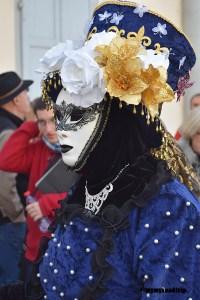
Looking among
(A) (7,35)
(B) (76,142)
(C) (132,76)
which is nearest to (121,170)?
(B) (76,142)

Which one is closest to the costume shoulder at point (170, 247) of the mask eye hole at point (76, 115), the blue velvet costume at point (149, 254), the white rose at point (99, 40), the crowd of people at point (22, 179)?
the blue velvet costume at point (149, 254)

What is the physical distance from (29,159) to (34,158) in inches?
1.5

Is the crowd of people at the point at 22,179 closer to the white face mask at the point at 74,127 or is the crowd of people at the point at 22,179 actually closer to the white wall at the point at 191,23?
the white face mask at the point at 74,127

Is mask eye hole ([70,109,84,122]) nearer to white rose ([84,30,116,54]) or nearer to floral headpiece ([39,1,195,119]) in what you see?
floral headpiece ([39,1,195,119])

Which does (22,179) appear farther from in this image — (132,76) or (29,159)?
(132,76)

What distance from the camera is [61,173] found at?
10.4 feet

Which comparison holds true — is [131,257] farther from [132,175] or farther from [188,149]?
[188,149]

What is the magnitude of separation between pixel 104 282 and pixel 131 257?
97 mm

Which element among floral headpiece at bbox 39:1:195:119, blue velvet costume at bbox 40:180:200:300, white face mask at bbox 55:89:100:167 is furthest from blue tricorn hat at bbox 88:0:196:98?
blue velvet costume at bbox 40:180:200:300

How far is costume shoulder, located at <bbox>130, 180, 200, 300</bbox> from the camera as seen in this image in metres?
1.71

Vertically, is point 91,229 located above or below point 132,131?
below

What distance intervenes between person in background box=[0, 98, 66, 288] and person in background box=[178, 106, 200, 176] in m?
0.69

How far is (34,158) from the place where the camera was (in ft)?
11.5

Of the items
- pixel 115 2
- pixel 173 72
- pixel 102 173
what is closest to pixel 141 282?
pixel 102 173
